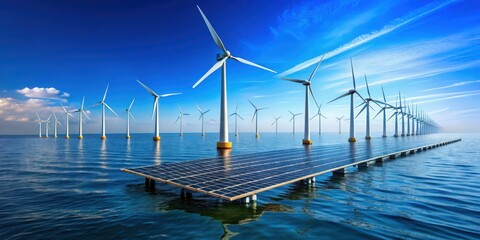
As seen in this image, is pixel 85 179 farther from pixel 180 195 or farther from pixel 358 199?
pixel 358 199

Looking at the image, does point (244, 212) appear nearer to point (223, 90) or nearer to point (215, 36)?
point (223, 90)

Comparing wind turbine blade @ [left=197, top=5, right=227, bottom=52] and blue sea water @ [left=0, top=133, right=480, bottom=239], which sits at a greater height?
wind turbine blade @ [left=197, top=5, right=227, bottom=52]

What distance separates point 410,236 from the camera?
39.6ft

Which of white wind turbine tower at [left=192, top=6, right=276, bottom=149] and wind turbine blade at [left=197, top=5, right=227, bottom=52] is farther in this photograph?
white wind turbine tower at [left=192, top=6, right=276, bottom=149]

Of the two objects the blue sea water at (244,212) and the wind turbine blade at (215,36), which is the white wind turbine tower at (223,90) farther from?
the blue sea water at (244,212)

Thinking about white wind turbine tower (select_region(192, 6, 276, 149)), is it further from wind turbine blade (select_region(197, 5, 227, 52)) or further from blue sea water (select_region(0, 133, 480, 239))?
blue sea water (select_region(0, 133, 480, 239))

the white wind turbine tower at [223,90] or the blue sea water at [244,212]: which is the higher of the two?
the white wind turbine tower at [223,90]

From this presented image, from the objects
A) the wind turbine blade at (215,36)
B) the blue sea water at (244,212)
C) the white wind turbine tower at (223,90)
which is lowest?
the blue sea water at (244,212)

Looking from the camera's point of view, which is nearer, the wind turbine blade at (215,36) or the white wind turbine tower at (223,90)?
the wind turbine blade at (215,36)

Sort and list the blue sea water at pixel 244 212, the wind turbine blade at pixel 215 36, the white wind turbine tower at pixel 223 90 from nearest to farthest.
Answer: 1. the blue sea water at pixel 244 212
2. the wind turbine blade at pixel 215 36
3. the white wind turbine tower at pixel 223 90

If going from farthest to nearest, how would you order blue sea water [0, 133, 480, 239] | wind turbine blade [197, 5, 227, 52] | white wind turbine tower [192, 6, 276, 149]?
white wind turbine tower [192, 6, 276, 149] → wind turbine blade [197, 5, 227, 52] → blue sea water [0, 133, 480, 239]

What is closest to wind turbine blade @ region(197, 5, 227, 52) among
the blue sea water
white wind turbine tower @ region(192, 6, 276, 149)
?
white wind turbine tower @ region(192, 6, 276, 149)

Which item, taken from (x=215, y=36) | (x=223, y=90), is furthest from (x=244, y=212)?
(x=215, y=36)

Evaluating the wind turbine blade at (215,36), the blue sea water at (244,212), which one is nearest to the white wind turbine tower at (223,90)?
the wind turbine blade at (215,36)
